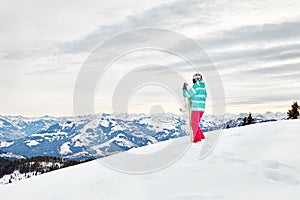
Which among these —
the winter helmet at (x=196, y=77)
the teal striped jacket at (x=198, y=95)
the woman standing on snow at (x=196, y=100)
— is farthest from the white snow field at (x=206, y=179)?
the winter helmet at (x=196, y=77)

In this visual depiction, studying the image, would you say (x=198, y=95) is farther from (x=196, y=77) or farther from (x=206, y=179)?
(x=206, y=179)

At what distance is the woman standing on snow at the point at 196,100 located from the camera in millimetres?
10461

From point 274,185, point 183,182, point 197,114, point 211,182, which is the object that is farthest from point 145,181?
point 197,114

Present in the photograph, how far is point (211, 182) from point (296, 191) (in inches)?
67.9

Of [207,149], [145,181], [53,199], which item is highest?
[207,149]

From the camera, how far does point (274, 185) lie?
5832 millimetres

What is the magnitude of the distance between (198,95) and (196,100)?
0.20 m

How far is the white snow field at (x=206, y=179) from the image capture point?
5848 mm

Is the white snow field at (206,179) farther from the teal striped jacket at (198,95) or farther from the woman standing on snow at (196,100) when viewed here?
the teal striped jacket at (198,95)

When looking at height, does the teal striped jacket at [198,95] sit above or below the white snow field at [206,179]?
above

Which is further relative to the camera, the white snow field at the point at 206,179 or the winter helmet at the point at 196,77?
the winter helmet at the point at 196,77

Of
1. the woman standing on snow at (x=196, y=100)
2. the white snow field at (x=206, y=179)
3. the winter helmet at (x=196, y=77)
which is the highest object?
the winter helmet at (x=196, y=77)

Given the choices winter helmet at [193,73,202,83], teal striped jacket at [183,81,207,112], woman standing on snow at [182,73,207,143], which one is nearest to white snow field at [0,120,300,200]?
woman standing on snow at [182,73,207,143]

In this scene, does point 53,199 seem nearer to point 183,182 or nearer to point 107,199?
point 107,199
